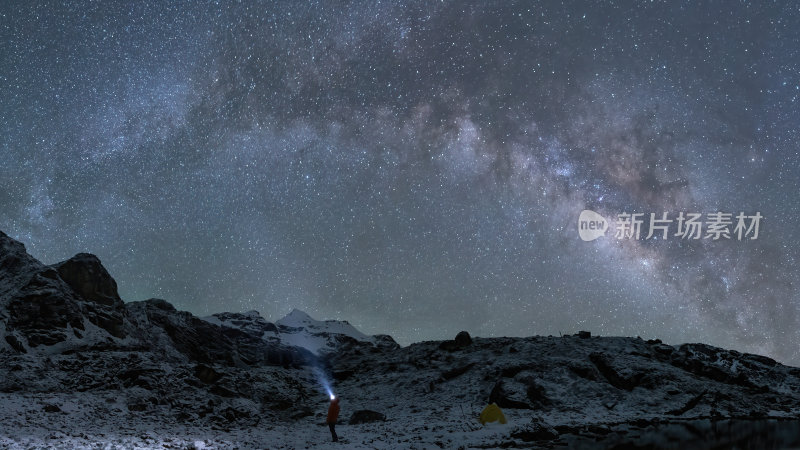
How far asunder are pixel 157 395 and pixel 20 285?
2714 centimetres

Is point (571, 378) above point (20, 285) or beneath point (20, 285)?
beneath

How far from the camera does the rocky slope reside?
20688 millimetres

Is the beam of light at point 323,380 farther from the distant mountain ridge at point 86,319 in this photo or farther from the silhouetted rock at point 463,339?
the silhouetted rock at point 463,339

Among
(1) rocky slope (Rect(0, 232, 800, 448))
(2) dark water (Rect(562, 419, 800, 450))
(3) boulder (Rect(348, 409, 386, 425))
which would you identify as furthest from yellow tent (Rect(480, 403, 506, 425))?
(3) boulder (Rect(348, 409, 386, 425))

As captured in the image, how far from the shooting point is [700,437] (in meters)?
19.1

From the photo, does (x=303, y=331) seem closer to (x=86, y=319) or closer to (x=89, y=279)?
(x=89, y=279)

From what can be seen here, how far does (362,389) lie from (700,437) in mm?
29254

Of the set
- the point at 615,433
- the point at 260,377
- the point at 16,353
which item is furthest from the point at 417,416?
the point at 16,353

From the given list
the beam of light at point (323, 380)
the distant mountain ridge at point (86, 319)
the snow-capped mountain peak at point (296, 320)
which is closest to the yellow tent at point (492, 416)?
the beam of light at point (323, 380)

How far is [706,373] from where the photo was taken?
39.0 metres

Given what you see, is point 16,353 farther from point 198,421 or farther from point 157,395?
point 198,421

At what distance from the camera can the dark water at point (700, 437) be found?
1678 cm

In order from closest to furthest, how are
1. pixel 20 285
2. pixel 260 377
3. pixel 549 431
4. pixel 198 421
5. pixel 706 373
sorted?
pixel 549 431 < pixel 198 421 < pixel 706 373 < pixel 260 377 < pixel 20 285

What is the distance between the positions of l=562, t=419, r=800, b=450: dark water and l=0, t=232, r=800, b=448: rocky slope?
109mm
